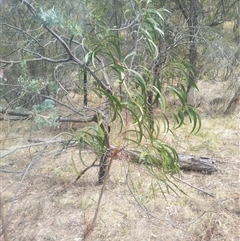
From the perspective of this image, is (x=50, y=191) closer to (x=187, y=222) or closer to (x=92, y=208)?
(x=92, y=208)

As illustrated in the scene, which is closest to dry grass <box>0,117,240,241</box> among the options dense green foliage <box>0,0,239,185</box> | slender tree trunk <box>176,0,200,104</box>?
dense green foliage <box>0,0,239,185</box>

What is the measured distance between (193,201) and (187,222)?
28cm

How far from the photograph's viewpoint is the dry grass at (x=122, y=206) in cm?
197

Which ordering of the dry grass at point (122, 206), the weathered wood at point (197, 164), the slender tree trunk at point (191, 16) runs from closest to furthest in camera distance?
the dry grass at point (122, 206) < the weathered wood at point (197, 164) < the slender tree trunk at point (191, 16)

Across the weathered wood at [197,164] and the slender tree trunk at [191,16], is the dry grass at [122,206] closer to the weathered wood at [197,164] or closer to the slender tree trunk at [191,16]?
the weathered wood at [197,164]

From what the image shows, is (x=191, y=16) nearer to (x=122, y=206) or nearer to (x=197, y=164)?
(x=197, y=164)

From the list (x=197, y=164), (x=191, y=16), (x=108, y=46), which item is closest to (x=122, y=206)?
(x=197, y=164)

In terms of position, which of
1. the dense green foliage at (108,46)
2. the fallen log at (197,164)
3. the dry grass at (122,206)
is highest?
the dense green foliage at (108,46)

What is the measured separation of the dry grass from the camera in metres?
1.97

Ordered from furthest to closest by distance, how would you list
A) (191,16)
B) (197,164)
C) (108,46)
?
1. (191,16)
2. (197,164)
3. (108,46)

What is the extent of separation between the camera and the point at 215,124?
4.29 metres

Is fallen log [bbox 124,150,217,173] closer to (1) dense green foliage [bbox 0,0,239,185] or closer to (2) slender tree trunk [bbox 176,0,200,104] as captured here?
(1) dense green foliage [bbox 0,0,239,185]

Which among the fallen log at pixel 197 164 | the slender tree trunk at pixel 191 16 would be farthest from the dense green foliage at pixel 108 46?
the fallen log at pixel 197 164

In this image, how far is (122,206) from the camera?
7.43 feet
